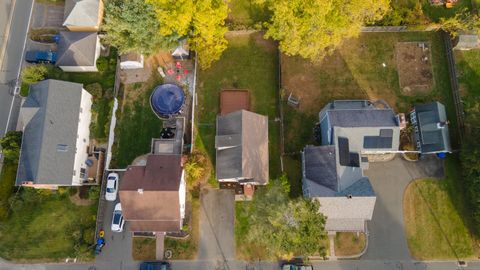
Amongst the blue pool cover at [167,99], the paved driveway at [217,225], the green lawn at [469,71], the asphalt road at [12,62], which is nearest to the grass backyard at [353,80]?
the green lawn at [469,71]

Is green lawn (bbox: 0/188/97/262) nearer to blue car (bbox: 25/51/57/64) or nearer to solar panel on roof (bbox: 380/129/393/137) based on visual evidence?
blue car (bbox: 25/51/57/64)

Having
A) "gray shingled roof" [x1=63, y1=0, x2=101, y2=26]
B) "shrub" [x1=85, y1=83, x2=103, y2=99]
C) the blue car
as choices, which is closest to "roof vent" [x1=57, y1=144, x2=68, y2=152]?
"shrub" [x1=85, y1=83, x2=103, y2=99]

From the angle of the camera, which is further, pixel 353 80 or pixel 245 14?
pixel 245 14

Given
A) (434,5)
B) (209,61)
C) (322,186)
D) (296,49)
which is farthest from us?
(434,5)

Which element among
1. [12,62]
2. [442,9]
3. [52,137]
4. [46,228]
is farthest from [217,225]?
[442,9]

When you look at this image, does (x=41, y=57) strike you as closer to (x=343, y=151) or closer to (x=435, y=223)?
(x=343, y=151)

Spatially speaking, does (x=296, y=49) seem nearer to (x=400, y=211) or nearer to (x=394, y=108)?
(x=394, y=108)

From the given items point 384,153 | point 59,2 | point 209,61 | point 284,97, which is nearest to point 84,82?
point 59,2
